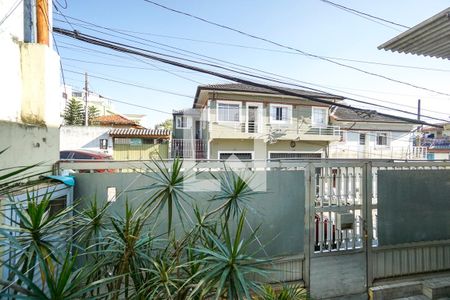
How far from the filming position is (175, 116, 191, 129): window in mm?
18609

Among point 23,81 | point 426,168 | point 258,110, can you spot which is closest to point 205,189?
point 23,81

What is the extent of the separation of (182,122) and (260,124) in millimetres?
7299

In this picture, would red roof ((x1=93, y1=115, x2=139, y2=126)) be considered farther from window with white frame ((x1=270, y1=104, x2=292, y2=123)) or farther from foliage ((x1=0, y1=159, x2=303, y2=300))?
foliage ((x1=0, y1=159, x2=303, y2=300))

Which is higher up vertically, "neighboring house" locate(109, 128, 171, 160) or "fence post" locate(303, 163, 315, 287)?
Answer: "neighboring house" locate(109, 128, 171, 160)

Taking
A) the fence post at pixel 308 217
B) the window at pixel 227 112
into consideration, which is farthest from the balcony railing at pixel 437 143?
the fence post at pixel 308 217

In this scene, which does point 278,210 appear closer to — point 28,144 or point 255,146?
point 28,144

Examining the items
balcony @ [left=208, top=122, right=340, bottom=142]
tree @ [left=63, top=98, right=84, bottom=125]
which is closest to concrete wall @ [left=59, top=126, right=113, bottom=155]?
balcony @ [left=208, top=122, right=340, bottom=142]

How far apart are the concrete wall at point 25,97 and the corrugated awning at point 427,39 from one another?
396 cm

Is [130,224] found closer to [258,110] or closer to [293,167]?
[293,167]

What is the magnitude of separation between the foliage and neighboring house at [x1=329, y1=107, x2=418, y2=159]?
1659 cm

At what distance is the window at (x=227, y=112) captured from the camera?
44.3 ft

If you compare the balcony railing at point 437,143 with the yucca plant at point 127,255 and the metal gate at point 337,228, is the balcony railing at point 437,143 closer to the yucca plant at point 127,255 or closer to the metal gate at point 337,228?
the metal gate at point 337,228

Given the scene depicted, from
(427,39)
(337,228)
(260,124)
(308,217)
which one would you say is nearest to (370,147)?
(260,124)

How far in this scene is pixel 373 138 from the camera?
17.3 metres
